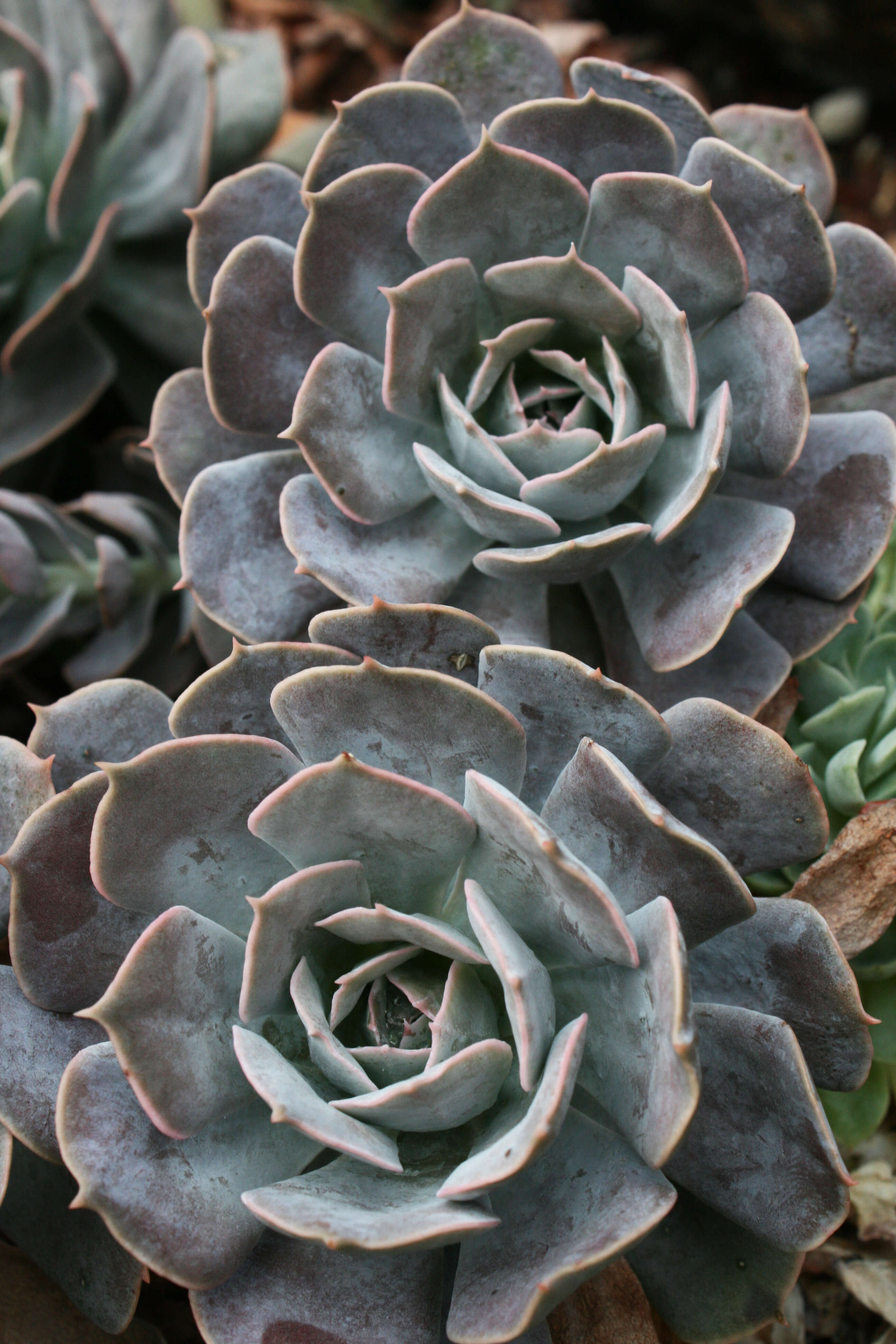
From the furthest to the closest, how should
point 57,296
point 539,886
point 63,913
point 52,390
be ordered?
point 52,390 → point 57,296 → point 63,913 → point 539,886

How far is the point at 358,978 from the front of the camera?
913mm

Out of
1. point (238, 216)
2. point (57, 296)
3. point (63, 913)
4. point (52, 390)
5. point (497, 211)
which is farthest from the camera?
point (52, 390)

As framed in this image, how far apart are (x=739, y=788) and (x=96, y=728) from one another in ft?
1.96

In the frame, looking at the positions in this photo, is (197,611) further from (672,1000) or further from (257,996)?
(672,1000)

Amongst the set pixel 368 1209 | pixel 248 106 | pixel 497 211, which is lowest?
pixel 368 1209

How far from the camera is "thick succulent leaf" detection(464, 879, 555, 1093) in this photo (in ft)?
2.58

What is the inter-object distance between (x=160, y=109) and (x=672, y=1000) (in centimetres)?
147

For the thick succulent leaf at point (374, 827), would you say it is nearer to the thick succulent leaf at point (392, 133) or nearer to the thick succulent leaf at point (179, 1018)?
the thick succulent leaf at point (179, 1018)

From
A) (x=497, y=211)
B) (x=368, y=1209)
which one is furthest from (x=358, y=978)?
(x=497, y=211)

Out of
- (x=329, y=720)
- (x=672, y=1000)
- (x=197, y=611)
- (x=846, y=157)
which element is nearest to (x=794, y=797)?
(x=672, y=1000)

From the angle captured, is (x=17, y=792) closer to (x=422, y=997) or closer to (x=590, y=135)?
(x=422, y=997)

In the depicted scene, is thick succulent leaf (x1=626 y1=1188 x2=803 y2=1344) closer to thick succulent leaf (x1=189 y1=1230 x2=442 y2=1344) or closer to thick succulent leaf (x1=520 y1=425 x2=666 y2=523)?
thick succulent leaf (x1=189 y1=1230 x2=442 y2=1344)

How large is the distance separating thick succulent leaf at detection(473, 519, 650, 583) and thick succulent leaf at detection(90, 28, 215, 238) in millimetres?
797

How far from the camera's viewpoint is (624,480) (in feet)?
3.41
